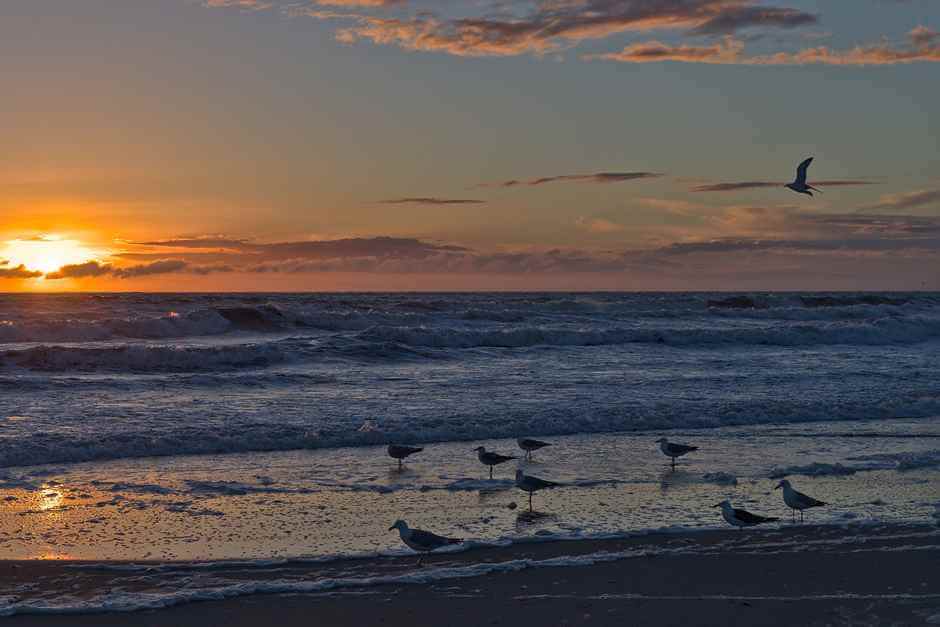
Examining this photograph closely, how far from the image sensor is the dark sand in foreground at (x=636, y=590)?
658cm

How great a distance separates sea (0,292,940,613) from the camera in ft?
29.8

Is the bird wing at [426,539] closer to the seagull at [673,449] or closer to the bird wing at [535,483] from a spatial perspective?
the bird wing at [535,483]

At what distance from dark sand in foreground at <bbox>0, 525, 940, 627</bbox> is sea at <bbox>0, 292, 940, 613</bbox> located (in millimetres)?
496

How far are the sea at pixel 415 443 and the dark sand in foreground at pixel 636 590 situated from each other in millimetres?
496

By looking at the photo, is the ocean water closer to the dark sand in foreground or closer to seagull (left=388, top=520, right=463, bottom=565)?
seagull (left=388, top=520, right=463, bottom=565)

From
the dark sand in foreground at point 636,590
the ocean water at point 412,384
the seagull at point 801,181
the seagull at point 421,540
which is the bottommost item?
the ocean water at point 412,384

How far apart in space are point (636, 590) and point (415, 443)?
7250 millimetres

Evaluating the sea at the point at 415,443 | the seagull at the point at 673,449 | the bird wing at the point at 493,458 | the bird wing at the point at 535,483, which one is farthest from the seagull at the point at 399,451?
the seagull at the point at 673,449

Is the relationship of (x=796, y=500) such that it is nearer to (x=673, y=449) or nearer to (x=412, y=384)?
(x=673, y=449)

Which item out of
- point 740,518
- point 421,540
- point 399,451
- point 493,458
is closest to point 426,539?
point 421,540

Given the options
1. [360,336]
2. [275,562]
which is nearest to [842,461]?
[275,562]

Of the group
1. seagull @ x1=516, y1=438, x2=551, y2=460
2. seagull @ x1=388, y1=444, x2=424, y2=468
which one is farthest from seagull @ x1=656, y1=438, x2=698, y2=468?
seagull @ x1=388, y1=444, x2=424, y2=468

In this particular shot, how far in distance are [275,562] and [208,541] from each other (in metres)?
0.96

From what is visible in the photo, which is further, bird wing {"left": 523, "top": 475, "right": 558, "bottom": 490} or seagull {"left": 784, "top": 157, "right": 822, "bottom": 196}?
seagull {"left": 784, "top": 157, "right": 822, "bottom": 196}
